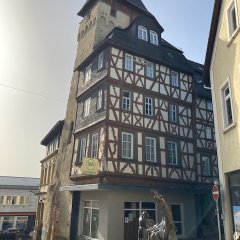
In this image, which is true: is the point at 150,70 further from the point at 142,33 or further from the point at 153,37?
the point at 153,37

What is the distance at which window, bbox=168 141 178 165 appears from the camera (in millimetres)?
19200

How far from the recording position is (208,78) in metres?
13.6

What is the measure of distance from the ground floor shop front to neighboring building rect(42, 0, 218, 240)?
58 mm

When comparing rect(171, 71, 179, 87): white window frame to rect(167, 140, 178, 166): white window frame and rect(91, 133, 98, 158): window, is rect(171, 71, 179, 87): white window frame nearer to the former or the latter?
rect(167, 140, 178, 166): white window frame

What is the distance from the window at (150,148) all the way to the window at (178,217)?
3.69 m

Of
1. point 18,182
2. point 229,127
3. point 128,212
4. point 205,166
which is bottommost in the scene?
point 128,212

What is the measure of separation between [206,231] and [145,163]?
7.30 metres

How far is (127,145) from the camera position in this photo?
17.4 m

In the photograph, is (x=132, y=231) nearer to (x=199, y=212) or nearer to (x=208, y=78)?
(x=199, y=212)

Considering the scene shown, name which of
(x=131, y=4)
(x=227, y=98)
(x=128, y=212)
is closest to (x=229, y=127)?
(x=227, y=98)

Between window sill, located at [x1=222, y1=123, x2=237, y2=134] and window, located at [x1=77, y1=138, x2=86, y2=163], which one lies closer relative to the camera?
window sill, located at [x1=222, y1=123, x2=237, y2=134]

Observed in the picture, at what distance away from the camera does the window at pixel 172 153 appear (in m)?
19.2

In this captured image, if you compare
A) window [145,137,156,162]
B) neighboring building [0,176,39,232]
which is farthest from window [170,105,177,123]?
neighboring building [0,176,39,232]

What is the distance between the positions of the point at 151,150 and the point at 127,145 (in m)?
1.96
